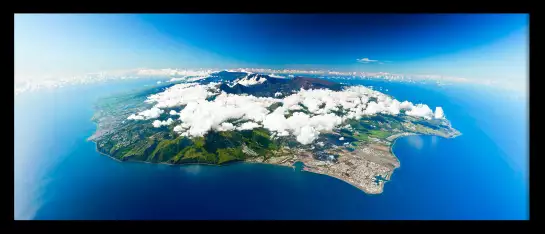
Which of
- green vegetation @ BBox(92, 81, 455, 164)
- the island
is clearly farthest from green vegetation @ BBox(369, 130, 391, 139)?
green vegetation @ BBox(92, 81, 455, 164)

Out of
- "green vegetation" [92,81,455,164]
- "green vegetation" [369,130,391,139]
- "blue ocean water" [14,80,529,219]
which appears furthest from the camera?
"green vegetation" [369,130,391,139]

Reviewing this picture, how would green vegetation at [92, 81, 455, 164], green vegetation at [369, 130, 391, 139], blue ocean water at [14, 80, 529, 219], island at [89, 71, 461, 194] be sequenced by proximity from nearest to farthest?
1. blue ocean water at [14, 80, 529, 219]
2. island at [89, 71, 461, 194]
3. green vegetation at [92, 81, 455, 164]
4. green vegetation at [369, 130, 391, 139]

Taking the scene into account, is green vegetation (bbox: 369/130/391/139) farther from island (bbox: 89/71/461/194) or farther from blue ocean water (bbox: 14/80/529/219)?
blue ocean water (bbox: 14/80/529/219)

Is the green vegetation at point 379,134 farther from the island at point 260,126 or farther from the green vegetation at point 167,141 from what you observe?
the green vegetation at point 167,141

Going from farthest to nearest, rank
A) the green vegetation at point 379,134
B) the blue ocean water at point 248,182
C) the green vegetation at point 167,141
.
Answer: the green vegetation at point 379,134 → the green vegetation at point 167,141 → the blue ocean water at point 248,182

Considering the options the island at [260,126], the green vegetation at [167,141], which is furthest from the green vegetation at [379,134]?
the green vegetation at [167,141]
